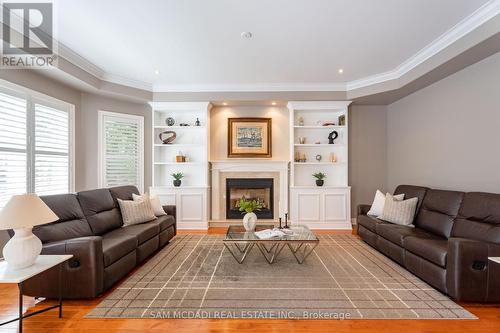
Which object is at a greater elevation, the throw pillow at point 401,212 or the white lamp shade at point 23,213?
the white lamp shade at point 23,213

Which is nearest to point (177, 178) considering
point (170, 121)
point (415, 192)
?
point (170, 121)

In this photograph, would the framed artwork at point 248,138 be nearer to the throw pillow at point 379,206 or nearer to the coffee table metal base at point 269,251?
the coffee table metal base at point 269,251

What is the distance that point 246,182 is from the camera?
531 centimetres

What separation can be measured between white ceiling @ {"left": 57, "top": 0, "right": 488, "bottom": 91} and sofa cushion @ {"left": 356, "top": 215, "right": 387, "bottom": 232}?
2632 mm

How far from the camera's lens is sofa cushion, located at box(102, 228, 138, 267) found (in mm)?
2453

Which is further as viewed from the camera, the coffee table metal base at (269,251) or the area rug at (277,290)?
the coffee table metal base at (269,251)

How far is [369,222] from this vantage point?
3838 millimetres

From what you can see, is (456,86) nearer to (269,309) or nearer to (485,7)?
(485,7)

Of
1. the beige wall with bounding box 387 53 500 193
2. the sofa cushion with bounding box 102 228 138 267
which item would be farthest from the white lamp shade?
the beige wall with bounding box 387 53 500 193

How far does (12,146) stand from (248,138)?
3.95 metres

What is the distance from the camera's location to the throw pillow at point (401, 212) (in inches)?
139

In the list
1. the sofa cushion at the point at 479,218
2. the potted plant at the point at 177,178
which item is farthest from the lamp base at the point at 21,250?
the sofa cushion at the point at 479,218

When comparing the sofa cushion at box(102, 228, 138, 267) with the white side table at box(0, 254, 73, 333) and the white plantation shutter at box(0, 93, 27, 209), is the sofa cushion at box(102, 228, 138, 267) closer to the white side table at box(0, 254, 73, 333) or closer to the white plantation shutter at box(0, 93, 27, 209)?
the white side table at box(0, 254, 73, 333)

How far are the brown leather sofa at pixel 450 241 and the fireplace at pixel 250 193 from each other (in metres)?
2.05
